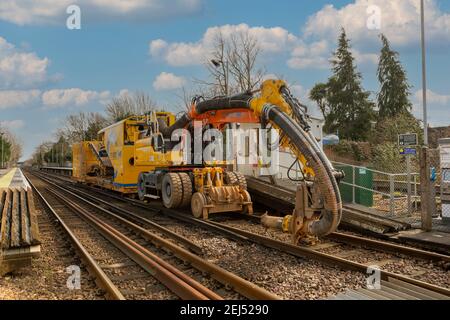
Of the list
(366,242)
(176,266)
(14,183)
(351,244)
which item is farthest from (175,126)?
(14,183)

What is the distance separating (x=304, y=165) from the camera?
23.2 feet

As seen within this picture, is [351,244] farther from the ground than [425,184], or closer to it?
closer to it

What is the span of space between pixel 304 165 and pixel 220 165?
562 cm

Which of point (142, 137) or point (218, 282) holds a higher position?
point (142, 137)

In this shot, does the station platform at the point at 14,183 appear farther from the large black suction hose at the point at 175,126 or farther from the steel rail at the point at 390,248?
the steel rail at the point at 390,248

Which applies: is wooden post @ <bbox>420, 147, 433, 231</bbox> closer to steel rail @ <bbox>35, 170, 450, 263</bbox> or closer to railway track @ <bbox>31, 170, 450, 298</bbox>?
steel rail @ <bbox>35, 170, 450, 263</bbox>

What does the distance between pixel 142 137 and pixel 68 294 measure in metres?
11.1

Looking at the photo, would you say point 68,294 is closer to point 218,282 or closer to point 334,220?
point 218,282

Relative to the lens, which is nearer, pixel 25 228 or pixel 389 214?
pixel 25 228

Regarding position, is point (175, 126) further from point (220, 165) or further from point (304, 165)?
point (304, 165)

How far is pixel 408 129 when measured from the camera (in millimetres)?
29688

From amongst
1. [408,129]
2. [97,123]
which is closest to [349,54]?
[408,129]

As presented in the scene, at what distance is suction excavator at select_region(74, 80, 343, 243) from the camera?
6.79 m

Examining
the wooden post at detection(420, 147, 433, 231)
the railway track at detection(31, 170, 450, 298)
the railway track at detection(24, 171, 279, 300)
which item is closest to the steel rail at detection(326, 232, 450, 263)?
the railway track at detection(31, 170, 450, 298)
